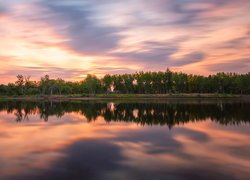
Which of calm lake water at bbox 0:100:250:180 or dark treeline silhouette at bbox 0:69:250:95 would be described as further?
dark treeline silhouette at bbox 0:69:250:95

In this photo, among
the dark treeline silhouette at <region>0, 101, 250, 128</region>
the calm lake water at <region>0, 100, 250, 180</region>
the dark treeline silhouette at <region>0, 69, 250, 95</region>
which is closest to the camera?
the calm lake water at <region>0, 100, 250, 180</region>

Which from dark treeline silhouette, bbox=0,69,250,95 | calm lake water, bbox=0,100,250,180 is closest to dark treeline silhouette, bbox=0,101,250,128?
calm lake water, bbox=0,100,250,180

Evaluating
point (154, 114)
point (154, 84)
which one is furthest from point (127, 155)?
point (154, 84)

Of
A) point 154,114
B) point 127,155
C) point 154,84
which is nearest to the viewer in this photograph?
point 127,155

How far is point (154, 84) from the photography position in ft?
391

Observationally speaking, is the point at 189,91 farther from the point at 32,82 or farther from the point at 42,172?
the point at 42,172

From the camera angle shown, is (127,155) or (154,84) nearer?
(127,155)

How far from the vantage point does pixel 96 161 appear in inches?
475

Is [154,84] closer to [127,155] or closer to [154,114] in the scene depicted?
[154,114]

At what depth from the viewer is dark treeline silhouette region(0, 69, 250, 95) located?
390 ft

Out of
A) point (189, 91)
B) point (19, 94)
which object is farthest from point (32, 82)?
point (189, 91)

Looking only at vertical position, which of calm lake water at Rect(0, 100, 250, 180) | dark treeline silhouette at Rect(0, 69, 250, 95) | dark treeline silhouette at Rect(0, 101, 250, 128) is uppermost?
dark treeline silhouette at Rect(0, 69, 250, 95)

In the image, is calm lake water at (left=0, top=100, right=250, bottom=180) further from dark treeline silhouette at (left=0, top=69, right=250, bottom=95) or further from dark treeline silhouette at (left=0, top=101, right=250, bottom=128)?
dark treeline silhouette at (left=0, top=69, right=250, bottom=95)

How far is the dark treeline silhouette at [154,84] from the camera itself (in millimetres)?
118875
